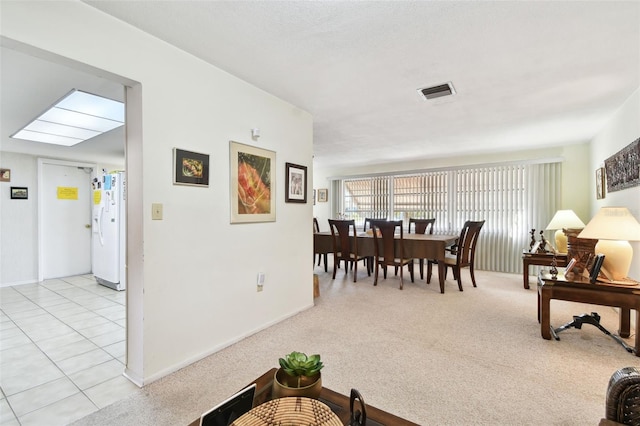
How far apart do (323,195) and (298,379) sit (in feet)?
23.2

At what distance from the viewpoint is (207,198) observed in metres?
2.32

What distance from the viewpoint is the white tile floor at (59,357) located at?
1.74m

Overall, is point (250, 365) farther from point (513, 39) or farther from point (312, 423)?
point (513, 39)

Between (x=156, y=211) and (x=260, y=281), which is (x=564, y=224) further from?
(x=156, y=211)

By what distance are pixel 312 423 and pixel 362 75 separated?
248 cm

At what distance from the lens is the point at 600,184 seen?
13.1 feet

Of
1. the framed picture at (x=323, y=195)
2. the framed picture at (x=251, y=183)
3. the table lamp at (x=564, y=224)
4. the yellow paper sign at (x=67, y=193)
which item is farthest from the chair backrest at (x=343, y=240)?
the yellow paper sign at (x=67, y=193)

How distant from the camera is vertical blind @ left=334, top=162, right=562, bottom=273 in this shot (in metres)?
5.21

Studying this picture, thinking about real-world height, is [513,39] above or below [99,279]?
above

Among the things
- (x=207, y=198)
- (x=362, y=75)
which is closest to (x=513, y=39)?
(x=362, y=75)

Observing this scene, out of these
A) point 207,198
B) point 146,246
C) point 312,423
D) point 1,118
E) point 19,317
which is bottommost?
point 19,317

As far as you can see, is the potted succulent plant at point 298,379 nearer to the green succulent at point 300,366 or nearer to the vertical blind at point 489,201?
the green succulent at point 300,366

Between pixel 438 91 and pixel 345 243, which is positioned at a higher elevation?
pixel 438 91

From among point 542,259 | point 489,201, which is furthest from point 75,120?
point 489,201
